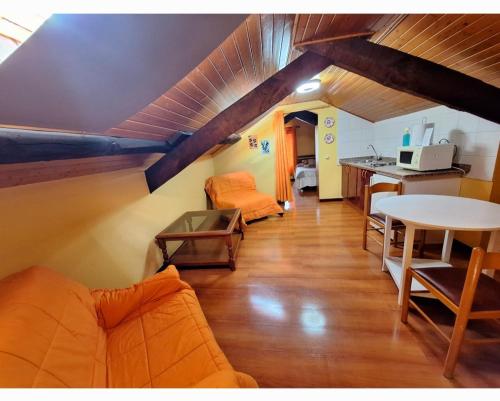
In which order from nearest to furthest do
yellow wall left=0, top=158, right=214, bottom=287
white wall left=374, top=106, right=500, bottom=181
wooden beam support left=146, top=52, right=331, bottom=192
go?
yellow wall left=0, top=158, right=214, bottom=287, wooden beam support left=146, top=52, right=331, bottom=192, white wall left=374, top=106, right=500, bottom=181

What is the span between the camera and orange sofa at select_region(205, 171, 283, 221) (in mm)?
3748

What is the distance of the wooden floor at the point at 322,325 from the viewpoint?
1248mm

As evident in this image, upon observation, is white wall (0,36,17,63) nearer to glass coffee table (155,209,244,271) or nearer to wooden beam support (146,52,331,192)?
wooden beam support (146,52,331,192)

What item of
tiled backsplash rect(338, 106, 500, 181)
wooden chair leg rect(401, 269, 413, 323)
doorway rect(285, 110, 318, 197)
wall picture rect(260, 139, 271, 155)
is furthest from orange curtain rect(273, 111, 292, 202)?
wooden chair leg rect(401, 269, 413, 323)

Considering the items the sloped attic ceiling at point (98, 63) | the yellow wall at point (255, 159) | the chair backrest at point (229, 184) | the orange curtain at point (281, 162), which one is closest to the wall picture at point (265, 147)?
the yellow wall at point (255, 159)

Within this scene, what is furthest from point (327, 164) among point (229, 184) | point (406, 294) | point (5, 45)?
point (5, 45)

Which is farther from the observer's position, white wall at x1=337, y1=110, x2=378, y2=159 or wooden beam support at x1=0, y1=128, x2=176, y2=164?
white wall at x1=337, y1=110, x2=378, y2=159

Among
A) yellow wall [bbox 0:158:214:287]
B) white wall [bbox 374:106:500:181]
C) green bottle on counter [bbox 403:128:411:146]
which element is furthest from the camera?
green bottle on counter [bbox 403:128:411:146]

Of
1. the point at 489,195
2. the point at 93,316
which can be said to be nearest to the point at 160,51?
the point at 93,316

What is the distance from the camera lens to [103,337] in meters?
1.22

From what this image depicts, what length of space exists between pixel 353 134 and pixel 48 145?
4.83m

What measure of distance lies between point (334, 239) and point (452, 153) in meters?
1.67

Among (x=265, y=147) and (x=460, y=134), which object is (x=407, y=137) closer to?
(x=460, y=134)
